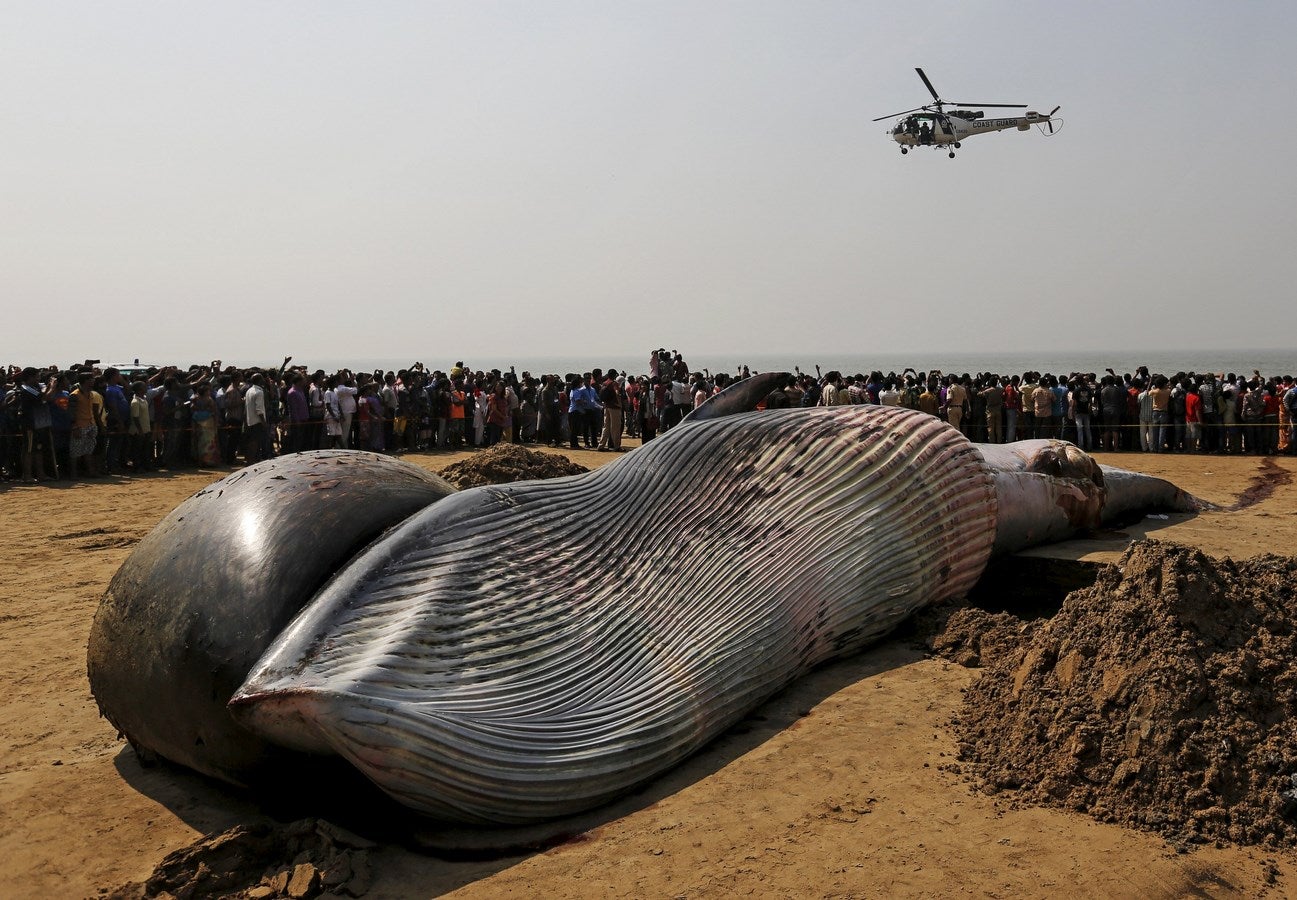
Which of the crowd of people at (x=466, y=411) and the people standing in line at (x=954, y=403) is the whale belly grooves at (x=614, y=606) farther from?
the people standing in line at (x=954, y=403)

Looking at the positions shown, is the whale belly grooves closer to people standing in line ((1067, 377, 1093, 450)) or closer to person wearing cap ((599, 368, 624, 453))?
person wearing cap ((599, 368, 624, 453))

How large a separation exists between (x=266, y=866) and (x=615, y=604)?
1938 mm

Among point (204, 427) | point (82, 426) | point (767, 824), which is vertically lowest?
point (767, 824)

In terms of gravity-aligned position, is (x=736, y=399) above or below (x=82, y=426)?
above

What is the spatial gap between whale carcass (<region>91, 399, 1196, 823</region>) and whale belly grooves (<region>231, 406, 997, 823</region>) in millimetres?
11

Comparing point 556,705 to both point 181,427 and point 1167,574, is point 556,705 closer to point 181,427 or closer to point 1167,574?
point 1167,574

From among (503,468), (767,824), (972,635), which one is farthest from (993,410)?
(767,824)

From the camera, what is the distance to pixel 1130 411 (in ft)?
Result: 72.0

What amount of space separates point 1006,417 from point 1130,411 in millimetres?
2772

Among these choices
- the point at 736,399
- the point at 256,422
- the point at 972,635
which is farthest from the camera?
the point at 256,422

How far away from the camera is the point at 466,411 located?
24.5 m

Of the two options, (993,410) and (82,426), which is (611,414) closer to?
(993,410)

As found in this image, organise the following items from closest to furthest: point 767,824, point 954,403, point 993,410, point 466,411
Result: point 767,824 < point 954,403 < point 993,410 < point 466,411

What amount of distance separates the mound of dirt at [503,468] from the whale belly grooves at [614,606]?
4042 millimetres
